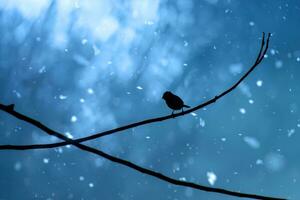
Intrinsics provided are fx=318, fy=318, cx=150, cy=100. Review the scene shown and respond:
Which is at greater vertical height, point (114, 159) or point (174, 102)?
point (174, 102)

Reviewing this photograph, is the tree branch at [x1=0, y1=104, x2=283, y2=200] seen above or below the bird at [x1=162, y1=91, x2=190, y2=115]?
below

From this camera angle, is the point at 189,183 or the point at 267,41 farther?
the point at 267,41

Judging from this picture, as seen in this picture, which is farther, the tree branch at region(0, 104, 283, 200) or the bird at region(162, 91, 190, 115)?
the bird at region(162, 91, 190, 115)

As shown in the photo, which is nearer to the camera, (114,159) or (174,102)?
(114,159)

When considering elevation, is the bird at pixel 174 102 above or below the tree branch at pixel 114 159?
above

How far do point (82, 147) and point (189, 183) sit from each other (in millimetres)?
349

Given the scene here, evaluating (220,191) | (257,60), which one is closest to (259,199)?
(220,191)

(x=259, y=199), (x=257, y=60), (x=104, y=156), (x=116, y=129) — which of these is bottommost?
(x=259, y=199)

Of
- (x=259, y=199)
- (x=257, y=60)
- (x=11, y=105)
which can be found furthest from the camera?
(x=257, y=60)

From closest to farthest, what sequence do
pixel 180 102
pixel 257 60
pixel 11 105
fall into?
pixel 11 105 → pixel 257 60 → pixel 180 102

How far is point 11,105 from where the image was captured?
998mm

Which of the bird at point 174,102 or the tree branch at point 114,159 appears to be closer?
the tree branch at point 114,159

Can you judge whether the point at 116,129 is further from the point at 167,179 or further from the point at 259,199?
the point at 259,199

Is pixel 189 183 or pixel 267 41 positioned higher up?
pixel 267 41
